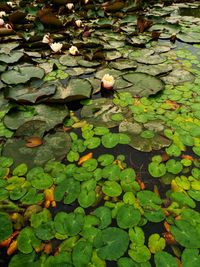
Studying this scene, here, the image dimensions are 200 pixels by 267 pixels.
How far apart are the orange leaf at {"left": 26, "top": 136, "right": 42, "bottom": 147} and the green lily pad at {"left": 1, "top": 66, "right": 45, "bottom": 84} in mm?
1059

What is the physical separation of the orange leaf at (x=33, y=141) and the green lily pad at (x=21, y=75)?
3.47 ft

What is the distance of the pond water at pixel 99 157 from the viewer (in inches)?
60.7

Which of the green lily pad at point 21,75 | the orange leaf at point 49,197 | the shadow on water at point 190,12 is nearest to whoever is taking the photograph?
the orange leaf at point 49,197

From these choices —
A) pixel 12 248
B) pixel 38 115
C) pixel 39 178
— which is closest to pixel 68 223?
pixel 12 248

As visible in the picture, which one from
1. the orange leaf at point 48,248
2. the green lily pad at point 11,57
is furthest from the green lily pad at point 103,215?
the green lily pad at point 11,57

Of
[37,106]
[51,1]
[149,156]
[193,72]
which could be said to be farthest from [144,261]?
[51,1]

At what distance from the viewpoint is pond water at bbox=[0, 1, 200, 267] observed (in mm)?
1543

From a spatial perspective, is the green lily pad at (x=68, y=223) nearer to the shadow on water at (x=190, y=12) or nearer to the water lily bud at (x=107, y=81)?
the water lily bud at (x=107, y=81)

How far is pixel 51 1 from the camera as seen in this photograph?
223 inches

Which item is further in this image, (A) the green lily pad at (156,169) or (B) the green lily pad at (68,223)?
(A) the green lily pad at (156,169)

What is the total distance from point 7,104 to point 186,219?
207 cm

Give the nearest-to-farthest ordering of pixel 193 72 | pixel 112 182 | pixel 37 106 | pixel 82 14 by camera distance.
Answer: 1. pixel 112 182
2. pixel 37 106
3. pixel 193 72
4. pixel 82 14

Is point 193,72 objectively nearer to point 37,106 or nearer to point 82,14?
point 37,106

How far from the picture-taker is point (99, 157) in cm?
214
